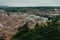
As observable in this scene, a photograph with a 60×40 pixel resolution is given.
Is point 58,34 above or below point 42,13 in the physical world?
above

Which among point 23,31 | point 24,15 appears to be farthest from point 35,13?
point 23,31

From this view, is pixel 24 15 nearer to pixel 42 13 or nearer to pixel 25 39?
pixel 42 13

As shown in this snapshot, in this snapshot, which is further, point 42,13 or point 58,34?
point 42,13

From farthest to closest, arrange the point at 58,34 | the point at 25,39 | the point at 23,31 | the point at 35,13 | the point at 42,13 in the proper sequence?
the point at 35,13 → the point at 42,13 → the point at 23,31 → the point at 25,39 → the point at 58,34

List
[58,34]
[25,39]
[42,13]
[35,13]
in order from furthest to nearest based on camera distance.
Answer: [35,13]
[42,13]
[25,39]
[58,34]

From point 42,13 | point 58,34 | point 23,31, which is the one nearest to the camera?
point 58,34

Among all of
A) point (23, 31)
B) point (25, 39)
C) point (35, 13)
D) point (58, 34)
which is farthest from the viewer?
point (35, 13)

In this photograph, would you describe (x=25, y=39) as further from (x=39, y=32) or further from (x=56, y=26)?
(x=56, y=26)

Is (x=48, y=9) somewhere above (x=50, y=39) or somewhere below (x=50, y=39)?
below

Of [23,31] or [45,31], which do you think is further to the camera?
[23,31]
